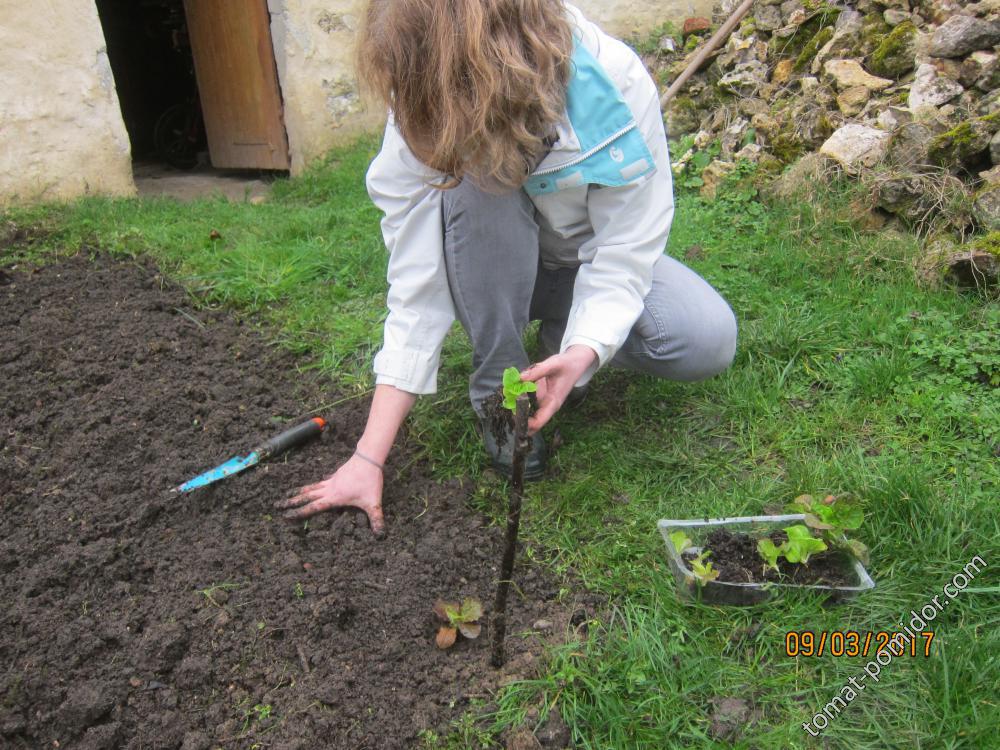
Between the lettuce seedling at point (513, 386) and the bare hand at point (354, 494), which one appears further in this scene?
the bare hand at point (354, 494)

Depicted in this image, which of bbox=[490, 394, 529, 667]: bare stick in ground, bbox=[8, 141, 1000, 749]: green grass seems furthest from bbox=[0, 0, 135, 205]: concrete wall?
bbox=[490, 394, 529, 667]: bare stick in ground

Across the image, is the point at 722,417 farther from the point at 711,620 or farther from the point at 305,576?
the point at 305,576

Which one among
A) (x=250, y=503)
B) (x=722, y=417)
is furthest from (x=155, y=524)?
(x=722, y=417)

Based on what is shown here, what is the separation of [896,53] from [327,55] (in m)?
3.34

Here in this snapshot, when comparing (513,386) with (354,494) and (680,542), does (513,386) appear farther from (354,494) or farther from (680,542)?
(354,494)

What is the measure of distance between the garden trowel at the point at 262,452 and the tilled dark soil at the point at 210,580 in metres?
0.03

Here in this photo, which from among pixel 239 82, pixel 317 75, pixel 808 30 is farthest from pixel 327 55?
pixel 808 30

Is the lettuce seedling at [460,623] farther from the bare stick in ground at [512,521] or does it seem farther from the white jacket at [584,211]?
the white jacket at [584,211]

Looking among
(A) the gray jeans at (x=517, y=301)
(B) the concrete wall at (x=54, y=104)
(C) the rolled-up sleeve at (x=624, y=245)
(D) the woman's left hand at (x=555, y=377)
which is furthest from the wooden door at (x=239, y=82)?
(D) the woman's left hand at (x=555, y=377)

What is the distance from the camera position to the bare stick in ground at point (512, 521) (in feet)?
4.37

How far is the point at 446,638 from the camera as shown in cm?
171

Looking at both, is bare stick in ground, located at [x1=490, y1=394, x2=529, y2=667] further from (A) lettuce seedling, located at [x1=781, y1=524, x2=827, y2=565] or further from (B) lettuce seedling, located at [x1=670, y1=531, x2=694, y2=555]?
(A) lettuce seedling, located at [x1=781, y1=524, x2=827, y2=565]

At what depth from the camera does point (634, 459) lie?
221 centimetres

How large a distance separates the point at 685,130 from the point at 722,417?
254 cm
